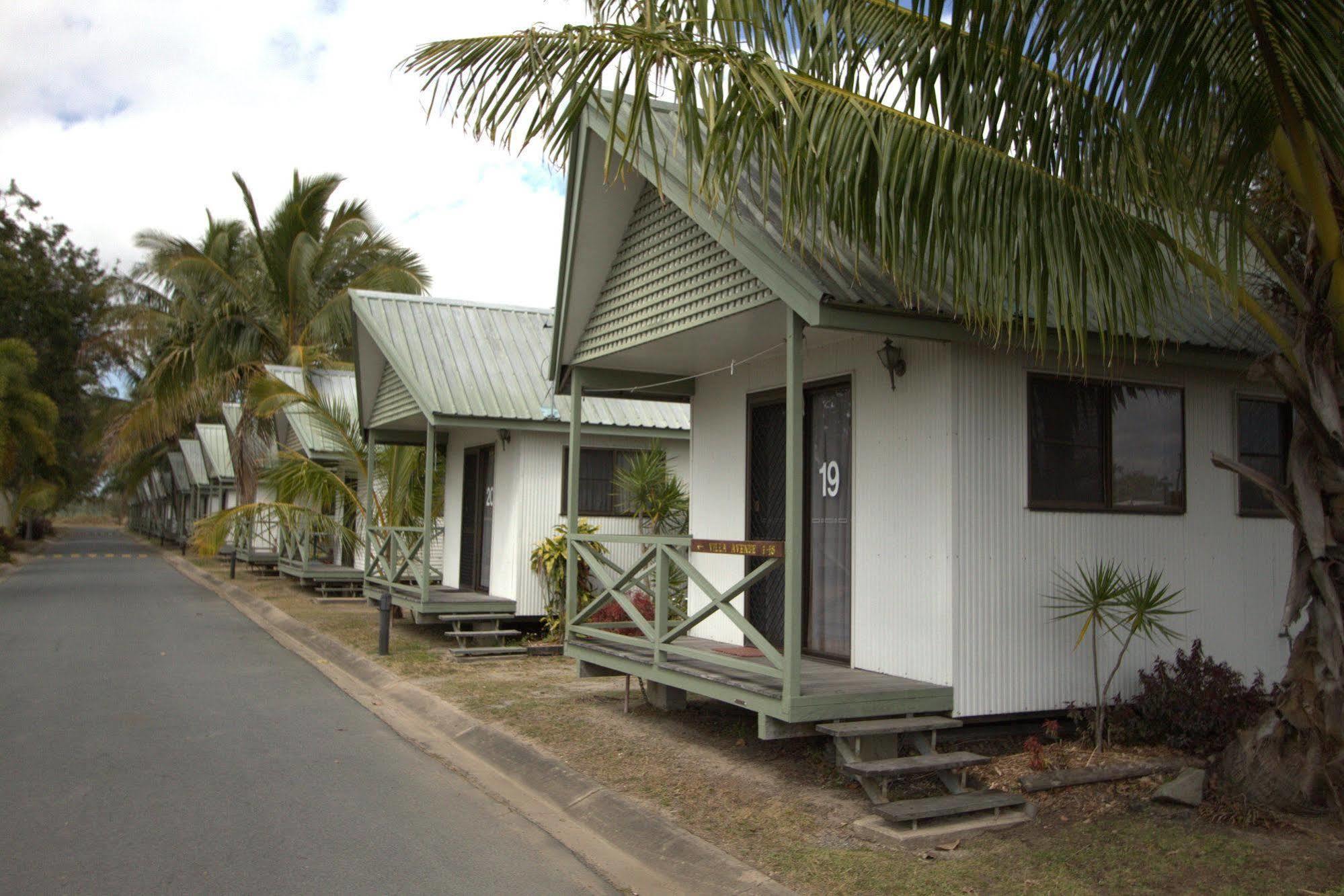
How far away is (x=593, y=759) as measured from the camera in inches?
309

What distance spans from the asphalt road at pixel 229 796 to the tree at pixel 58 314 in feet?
72.8

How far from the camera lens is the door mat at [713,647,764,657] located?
8812mm

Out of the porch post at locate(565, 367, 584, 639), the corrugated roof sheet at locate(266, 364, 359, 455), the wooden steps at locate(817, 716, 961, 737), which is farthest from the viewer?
the corrugated roof sheet at locate(266, 364, 359, 455)

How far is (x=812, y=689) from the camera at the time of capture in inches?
280

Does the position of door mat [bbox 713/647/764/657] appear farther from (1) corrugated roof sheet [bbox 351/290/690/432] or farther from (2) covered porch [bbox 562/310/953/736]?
(1) corrugated roof sheet [bbox 351/290/690/432]

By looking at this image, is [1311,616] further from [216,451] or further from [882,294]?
[216,451]

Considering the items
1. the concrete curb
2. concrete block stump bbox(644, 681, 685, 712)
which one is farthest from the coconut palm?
concrete block stump bbox(644, 681, 685, 712)

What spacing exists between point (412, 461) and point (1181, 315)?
42.3 feet

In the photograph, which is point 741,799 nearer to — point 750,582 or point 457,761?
point 750,582

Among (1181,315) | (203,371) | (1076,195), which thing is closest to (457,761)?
(1076,195)

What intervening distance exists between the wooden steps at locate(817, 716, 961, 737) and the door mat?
1.77 metres

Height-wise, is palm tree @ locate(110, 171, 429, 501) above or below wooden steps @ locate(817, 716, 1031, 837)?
above

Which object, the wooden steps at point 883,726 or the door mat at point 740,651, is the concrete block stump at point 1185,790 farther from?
the door mat at point 740,651

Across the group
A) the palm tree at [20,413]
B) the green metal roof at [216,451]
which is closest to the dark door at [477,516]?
the palm tree at [20,413]
